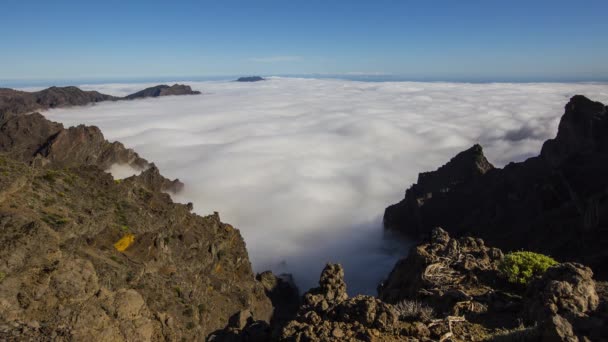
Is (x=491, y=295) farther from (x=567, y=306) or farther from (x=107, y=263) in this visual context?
(x=107, y=263)

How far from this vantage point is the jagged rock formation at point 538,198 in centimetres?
4138

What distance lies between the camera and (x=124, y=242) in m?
29.0

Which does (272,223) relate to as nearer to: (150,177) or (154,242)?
(150,177)

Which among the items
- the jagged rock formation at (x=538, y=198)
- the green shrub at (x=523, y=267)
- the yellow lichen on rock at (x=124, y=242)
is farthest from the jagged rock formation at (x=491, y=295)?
the yellow lichen on rock at (x=124, y=242)

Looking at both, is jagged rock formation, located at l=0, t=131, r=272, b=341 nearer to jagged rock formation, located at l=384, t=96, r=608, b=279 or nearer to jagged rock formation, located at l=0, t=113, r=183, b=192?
jagged rock formation, located at l=384, t=96, r=608, b=279

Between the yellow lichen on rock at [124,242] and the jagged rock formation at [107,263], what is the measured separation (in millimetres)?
89

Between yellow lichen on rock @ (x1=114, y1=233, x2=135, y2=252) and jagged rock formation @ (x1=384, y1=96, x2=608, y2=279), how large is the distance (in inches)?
1275

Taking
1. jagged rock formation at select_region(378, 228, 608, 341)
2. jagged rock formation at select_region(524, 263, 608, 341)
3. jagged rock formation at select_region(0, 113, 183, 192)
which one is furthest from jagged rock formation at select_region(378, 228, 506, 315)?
jagged rock formation at select_region(0, 113, 183, 192)

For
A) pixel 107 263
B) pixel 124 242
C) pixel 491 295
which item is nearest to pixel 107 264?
pixel 107 263

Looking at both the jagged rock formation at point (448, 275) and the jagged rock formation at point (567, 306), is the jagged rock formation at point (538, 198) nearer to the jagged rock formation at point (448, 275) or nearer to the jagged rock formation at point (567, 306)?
the jagged rock formation at point (448, 275)

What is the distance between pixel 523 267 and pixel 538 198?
4894cm

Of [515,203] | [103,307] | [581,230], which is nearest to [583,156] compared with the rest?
[515,203]

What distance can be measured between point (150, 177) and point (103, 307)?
7729 cm

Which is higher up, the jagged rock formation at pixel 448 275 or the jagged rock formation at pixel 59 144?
the jagged rock formation at pixel 448 275
